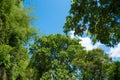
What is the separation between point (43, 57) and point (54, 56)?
7.08 feet

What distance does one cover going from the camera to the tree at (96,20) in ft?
47.4

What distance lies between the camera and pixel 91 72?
62062 millimetres

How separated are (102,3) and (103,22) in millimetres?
1174

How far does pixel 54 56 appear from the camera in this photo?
2815 inches

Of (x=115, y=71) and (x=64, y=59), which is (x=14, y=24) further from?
(x=64, y=59)

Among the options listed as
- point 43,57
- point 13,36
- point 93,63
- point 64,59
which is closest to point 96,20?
point 13,36

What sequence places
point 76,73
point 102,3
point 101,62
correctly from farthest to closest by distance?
point 76,73, point 101,62, point 102,3

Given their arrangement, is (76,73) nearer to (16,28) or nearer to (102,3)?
(16,28)

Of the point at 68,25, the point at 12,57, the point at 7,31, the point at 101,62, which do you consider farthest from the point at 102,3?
the point at 101,62

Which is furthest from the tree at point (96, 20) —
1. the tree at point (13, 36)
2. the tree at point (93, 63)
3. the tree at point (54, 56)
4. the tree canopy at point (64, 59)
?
the tree at point (54, 56)

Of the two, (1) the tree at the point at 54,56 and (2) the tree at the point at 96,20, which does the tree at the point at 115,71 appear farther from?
(1) the tree at the point at 54,56

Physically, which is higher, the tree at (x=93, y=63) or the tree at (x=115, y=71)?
the tree at (x=93, y=63)

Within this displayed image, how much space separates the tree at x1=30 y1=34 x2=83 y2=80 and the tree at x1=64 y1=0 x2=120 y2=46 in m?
52.1

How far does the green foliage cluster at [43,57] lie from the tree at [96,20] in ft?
40.6
